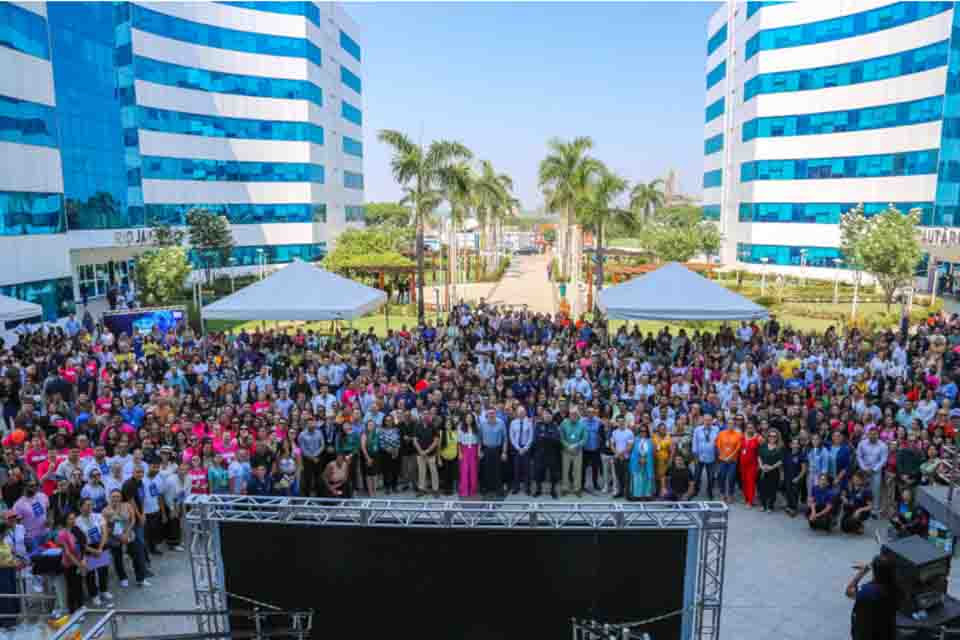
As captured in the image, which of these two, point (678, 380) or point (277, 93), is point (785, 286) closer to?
point (678, 380)

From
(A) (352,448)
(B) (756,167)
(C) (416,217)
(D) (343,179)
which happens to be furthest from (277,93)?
(A) (352,448)

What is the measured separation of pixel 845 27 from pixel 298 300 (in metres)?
47.0

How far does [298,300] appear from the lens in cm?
1600

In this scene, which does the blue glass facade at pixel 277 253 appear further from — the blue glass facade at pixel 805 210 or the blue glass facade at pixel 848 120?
the blue glass facade at pixel 848 120

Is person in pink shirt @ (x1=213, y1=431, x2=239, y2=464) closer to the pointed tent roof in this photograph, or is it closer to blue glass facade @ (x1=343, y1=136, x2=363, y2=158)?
the pointed tent roof

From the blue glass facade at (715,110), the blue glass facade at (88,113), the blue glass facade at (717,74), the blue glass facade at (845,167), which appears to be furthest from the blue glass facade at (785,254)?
the blue glass facade at (88,113)

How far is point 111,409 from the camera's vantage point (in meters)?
12.8

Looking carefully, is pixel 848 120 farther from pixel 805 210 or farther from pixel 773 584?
pixel 773 584

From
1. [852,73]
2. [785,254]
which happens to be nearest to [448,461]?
[785,254]

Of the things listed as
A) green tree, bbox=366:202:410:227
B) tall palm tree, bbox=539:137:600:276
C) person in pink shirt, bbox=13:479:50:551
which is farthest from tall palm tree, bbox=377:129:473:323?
green tree, bbox=366:202:410:227

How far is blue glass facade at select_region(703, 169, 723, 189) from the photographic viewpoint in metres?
63.5

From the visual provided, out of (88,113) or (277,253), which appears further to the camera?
(277,253)

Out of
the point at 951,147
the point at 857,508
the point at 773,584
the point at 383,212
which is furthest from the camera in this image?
the point at 383,212

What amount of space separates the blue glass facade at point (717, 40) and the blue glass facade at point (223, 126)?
37672 millimetres
